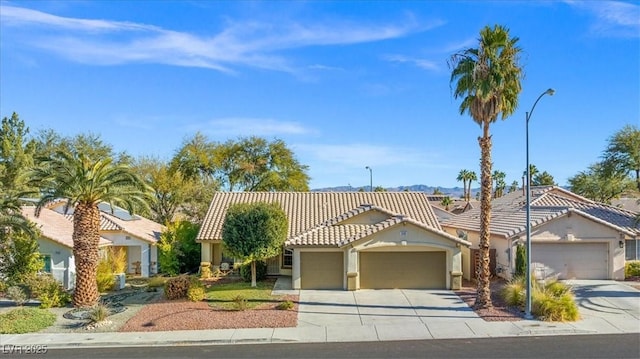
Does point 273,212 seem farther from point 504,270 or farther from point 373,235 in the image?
point 504,270

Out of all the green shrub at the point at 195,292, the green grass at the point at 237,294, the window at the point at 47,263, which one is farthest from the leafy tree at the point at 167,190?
the green shrub at the point at 195,292

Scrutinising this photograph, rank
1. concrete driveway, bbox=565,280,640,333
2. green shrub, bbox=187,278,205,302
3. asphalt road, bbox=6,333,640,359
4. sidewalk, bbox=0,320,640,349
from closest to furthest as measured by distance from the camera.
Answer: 1. asphalt road, bbox=6,333,640,359
2. sidewalk, bbox=0,320,640,349
3. concrete driveway, bbox=565,280,640,333
4. green shrub, bbox=187,278,205,302

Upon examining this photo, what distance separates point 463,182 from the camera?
109125 mm

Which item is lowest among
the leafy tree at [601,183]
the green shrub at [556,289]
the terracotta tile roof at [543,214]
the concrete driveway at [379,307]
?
the concrete driveway at [379,307]

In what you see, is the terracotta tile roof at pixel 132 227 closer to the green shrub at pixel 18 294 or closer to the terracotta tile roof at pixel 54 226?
the terracotta tile roof at pixel 54 226

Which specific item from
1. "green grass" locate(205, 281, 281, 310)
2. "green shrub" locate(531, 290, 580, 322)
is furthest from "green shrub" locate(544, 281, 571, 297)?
"green grass" locate(205, 281, 281, 310)

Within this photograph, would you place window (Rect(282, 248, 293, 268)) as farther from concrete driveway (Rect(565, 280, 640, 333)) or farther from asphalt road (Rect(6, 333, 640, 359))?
concrete driveway (Rect(565, 280, 640, 333))

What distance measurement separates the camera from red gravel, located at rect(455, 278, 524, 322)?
65.5ft

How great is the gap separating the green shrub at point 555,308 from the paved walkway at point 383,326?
42cm

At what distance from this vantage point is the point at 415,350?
16188 millimetres

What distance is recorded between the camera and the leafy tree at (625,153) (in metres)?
42.6

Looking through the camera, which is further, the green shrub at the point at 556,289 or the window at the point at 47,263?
the window at the point at 47,263

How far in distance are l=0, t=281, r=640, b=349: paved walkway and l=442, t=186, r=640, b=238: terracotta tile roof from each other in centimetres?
536

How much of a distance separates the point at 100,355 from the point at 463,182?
329 feet
